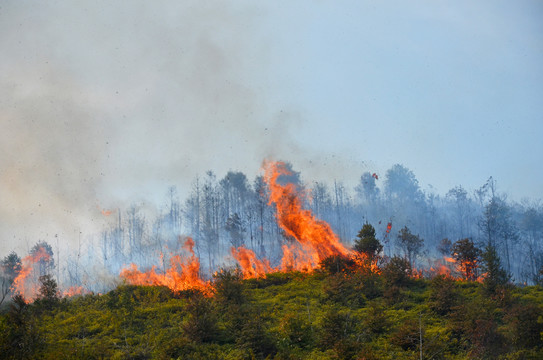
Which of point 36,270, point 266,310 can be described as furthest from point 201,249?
point 266,310

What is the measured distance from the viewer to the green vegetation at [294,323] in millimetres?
14664

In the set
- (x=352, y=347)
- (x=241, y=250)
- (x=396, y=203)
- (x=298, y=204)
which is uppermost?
(x=396, y=203)

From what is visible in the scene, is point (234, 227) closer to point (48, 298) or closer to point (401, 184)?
point (48, 298)

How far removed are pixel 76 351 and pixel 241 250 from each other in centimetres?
2105

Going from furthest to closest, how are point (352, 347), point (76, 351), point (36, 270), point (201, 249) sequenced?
point (201, 249) < point (36, 270) < point (76, 351) < point (352, 347)

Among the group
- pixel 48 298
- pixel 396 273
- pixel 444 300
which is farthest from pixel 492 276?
pixel 48 298

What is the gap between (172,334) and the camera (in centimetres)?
1781

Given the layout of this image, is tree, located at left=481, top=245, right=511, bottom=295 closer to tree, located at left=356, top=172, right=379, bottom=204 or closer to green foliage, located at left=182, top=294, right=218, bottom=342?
green foliage, located at left=182, top=294, right=218, bottom=342

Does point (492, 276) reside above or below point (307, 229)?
below

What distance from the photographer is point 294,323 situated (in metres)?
16.8

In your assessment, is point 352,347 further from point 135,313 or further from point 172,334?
point 135,313

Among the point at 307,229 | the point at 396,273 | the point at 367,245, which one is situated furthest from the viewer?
the point at 307,229

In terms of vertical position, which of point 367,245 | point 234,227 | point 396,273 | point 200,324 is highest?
point 234,227

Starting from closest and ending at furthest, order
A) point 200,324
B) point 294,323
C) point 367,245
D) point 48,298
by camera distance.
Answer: point 294,323 < point 200,324 < point 48,298 < point 367,245
